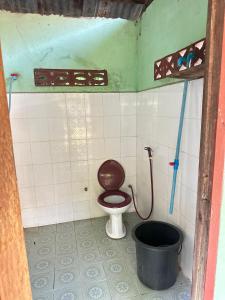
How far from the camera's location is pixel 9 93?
6.57 feet

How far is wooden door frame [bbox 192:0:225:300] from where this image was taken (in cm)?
62

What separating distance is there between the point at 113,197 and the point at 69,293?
3.24ft

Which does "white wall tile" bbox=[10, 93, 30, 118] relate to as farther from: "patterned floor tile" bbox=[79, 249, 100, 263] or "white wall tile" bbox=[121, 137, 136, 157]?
"patterned floor tile" bbox=[79, 249, 100, 263]

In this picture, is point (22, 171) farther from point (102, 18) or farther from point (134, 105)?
point (102, 18)

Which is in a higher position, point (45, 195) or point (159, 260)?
point (45, 195)

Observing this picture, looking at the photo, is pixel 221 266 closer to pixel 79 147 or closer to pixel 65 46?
pixel 79 147

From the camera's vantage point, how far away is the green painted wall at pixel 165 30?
1283mm

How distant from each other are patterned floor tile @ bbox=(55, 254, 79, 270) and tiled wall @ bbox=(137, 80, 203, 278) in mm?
850

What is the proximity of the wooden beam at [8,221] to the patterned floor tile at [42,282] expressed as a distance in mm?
970

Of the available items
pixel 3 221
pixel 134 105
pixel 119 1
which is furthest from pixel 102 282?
pixel 119 1

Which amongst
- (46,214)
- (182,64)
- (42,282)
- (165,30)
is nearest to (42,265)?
(42,282)

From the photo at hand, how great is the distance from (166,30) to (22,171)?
188 cm

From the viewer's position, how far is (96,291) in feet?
4.87

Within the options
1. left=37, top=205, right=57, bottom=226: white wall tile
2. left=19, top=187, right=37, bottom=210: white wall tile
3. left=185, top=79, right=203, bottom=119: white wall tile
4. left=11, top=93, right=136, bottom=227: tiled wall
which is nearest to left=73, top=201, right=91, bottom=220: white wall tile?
left=11, top=93, right=136, bottom=227: tiled wall
